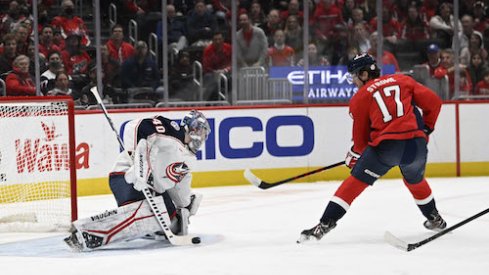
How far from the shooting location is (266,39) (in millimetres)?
10258

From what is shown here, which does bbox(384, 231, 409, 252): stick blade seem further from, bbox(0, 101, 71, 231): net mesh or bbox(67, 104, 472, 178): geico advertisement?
bbox(67, 104, 472, 178): geico advertisement

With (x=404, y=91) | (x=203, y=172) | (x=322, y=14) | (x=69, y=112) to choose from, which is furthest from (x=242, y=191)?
(x=404, y=91)

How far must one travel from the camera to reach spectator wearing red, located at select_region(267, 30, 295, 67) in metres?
10.2

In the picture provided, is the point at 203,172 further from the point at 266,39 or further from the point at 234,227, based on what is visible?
the point at 234,227

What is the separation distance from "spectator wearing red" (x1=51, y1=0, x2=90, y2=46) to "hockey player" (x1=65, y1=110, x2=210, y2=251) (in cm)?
345

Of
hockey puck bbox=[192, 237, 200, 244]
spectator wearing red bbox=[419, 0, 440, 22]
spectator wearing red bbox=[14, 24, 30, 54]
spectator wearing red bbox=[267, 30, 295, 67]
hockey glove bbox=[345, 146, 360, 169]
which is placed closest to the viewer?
hockey puck bbox=[192, 237, 200, 244]

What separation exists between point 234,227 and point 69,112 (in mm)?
1348

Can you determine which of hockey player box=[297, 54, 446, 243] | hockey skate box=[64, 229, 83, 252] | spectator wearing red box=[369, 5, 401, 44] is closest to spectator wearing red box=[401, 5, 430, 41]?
spectator wearing red box=[369, 5, 401, 44]

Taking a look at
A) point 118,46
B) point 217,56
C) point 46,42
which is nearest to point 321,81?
point 217,56

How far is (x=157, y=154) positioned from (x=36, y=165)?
1988 millimetres

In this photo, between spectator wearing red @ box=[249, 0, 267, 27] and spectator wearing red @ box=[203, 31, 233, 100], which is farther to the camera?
spectator wearing red @ box=[249, 0, 267, 27]

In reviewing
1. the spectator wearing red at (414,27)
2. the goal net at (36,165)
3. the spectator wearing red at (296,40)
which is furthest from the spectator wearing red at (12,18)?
the spectator wearing red at (414,27)

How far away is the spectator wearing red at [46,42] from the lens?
9227 millimetres

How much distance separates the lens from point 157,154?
19.9 ft
